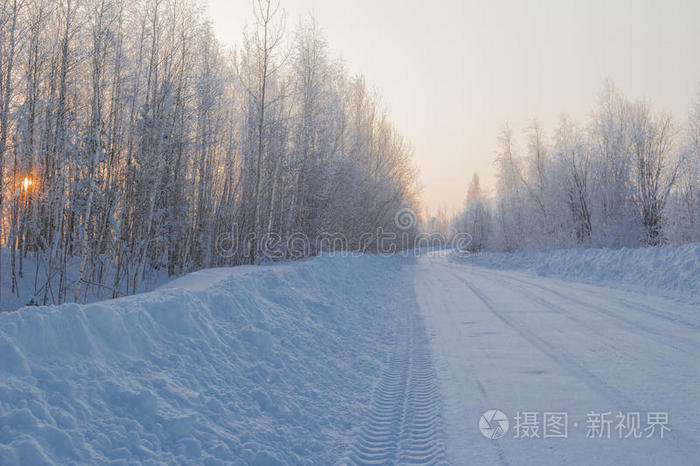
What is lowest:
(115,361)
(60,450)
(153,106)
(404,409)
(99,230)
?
(404,409)

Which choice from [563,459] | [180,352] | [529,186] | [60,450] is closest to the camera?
[60,450]

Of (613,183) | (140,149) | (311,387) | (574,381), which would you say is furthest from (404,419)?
(613,183)

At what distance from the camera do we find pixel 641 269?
1223 centimetres

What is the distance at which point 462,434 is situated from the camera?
11.5 ft

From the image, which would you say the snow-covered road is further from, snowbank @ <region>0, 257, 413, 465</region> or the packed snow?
snowbank @ <region>0, 257, 413, 465</region>

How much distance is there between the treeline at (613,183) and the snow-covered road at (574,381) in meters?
15.3

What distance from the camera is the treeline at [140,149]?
9445mm

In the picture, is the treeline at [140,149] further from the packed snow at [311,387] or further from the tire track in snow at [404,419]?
the tire track in snow at [404,419]

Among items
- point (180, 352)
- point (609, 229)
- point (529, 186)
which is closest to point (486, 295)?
point (180, 352)

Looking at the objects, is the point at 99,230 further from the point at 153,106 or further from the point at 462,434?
the point at 462,434

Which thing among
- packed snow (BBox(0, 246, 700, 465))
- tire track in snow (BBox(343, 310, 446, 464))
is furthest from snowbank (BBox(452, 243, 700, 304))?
tire track in snow (BBox(343, 310, 446, 464))

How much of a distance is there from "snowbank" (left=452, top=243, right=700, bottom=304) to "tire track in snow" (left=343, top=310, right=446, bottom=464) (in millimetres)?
8242

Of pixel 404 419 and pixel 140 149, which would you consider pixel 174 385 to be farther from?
pixel 140 149

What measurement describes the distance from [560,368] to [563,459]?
2.25m
